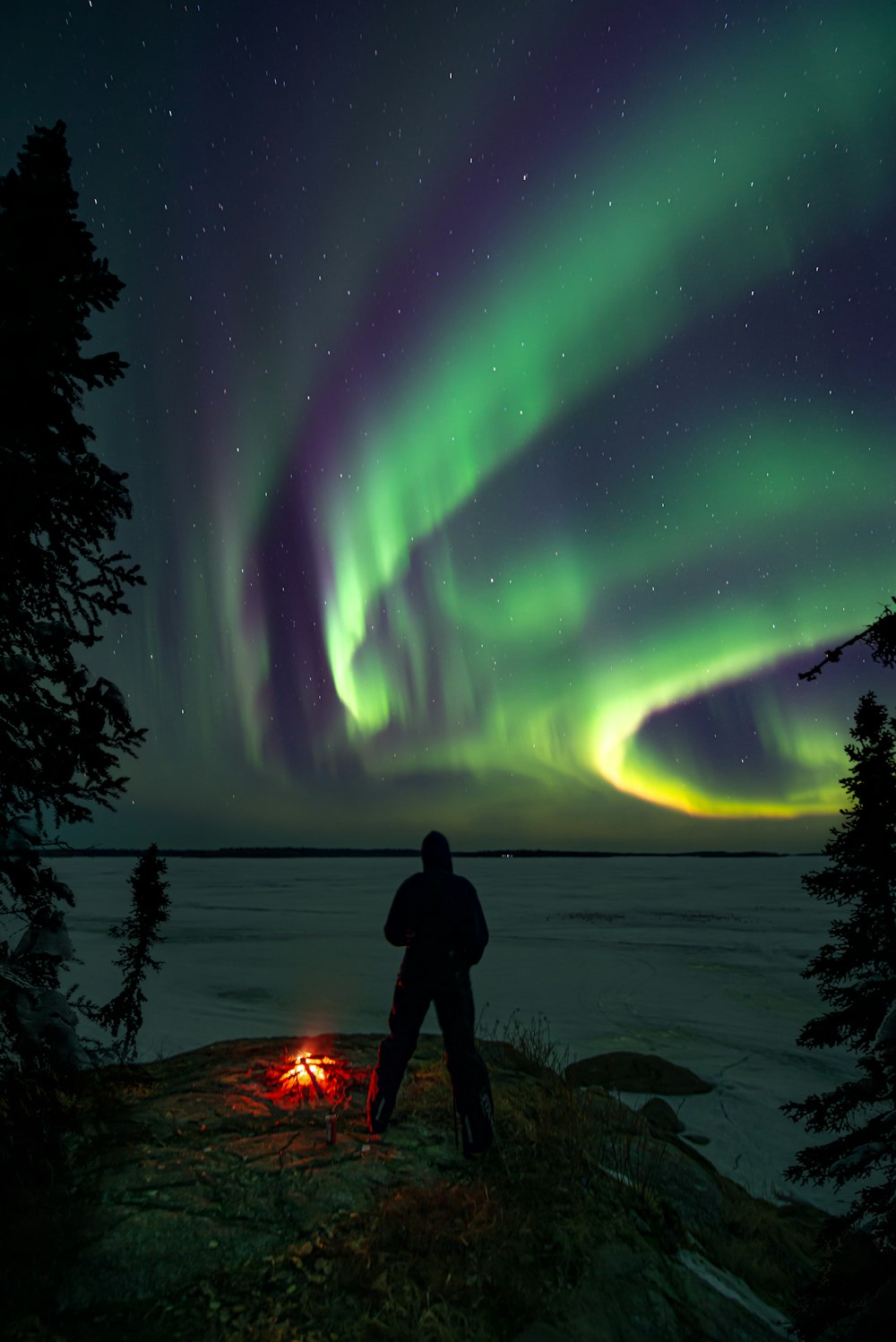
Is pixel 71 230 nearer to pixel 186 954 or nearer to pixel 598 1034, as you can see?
pixel 598 1034

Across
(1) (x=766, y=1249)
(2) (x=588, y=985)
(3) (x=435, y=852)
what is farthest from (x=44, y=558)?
(2) (x=588, y=985)

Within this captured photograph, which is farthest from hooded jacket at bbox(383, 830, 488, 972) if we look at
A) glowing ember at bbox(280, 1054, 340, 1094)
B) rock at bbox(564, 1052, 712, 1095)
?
rock at bbox(564, 1052, 712, 1095)

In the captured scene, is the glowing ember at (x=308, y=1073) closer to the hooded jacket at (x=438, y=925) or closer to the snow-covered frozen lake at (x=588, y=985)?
the hooded jacket at (x=438, y=925)

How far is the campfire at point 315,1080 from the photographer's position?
6.94 m

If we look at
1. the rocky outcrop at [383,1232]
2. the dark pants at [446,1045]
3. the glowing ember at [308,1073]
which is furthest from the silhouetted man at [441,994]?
the glowing ember at [308,1073]

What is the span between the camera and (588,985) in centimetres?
2439

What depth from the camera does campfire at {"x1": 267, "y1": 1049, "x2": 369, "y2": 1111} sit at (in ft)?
22.8

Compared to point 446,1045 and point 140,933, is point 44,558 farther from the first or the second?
point 140,933

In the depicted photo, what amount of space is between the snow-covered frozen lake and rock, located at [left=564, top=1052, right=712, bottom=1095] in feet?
1.55

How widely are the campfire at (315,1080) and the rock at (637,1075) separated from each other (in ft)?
23.4

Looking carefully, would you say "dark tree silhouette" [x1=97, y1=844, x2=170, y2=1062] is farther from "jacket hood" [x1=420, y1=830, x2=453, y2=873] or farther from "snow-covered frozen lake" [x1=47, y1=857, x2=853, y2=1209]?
"jacket hood" [x1=420, y1=830, x2=453, y2=873]

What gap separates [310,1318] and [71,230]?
841 cm

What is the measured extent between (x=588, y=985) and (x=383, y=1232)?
21.9 metres

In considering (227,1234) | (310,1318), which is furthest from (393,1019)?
(310,1318)
